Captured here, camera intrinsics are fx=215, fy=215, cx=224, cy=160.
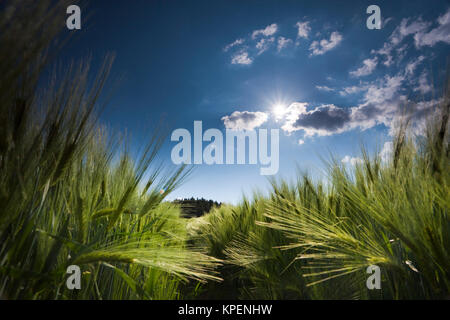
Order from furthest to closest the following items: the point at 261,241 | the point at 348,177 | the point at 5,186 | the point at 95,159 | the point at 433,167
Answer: the point at 261,241 < the point at 348,177 < the point at 95,159 < the point at 433,167 < the point at 5,186

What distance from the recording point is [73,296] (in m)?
0.95

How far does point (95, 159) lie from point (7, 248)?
1.96 feet

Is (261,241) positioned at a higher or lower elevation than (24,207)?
lower

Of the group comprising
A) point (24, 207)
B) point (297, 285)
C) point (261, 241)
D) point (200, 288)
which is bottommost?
point (200, 288)

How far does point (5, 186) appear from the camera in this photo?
0.73m

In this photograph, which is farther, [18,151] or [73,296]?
[73,296]

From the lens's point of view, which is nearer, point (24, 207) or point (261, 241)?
point (24, 207)
